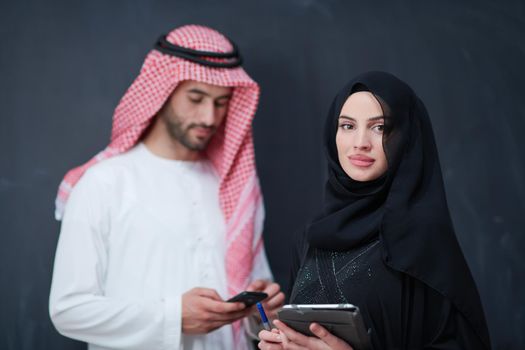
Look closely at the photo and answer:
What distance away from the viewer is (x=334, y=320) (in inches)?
61.7

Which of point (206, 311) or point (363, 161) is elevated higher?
point (363, 161)

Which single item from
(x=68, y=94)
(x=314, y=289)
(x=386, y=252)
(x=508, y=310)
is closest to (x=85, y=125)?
→ (x=68, y=94)

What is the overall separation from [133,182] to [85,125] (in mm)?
507

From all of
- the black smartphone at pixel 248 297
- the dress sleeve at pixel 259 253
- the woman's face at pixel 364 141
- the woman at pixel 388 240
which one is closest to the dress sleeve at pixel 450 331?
the woman at pixel 388 240

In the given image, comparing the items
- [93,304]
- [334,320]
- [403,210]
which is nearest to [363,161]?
[403,210]

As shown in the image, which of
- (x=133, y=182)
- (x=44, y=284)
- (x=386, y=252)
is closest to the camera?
(x=386, y=252)

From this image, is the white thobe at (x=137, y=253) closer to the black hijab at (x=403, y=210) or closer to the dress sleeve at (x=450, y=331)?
the black hijab at (x=403, y=210)

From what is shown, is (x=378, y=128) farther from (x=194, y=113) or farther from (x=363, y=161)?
(x=194, y=113)

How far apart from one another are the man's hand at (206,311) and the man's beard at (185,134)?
0.58 metres

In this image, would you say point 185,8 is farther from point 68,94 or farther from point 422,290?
point 422,290

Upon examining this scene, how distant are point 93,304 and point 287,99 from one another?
4.41 ft

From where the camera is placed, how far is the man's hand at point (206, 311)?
7.48 feet

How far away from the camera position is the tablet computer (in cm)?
152

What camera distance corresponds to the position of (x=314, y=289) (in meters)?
1.88
